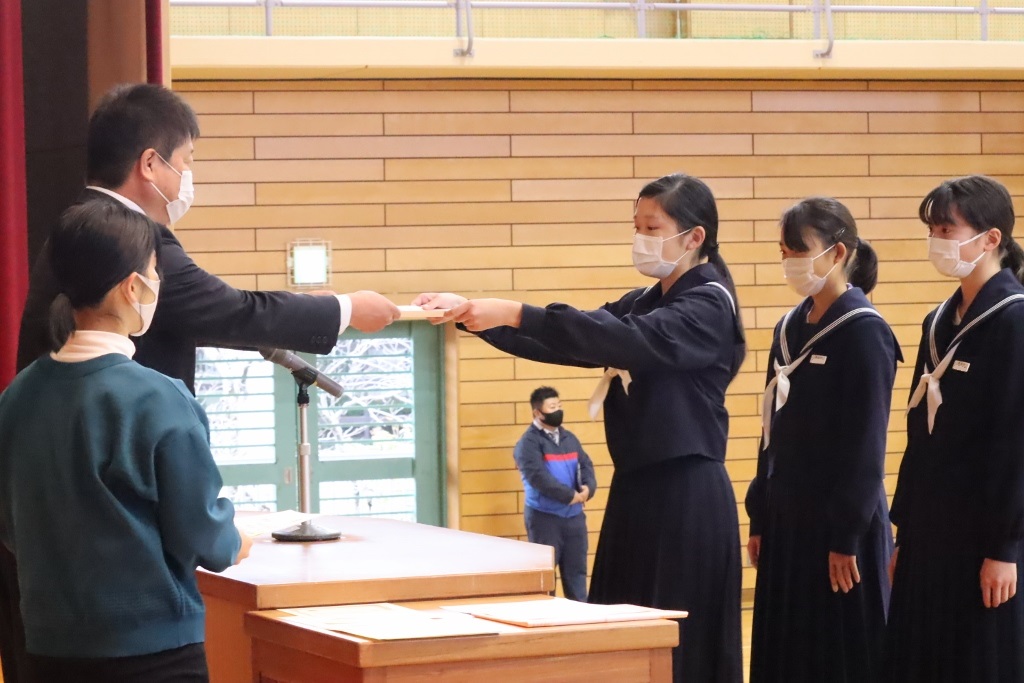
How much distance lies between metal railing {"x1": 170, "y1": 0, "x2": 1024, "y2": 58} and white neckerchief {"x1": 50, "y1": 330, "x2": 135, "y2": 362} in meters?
5.31

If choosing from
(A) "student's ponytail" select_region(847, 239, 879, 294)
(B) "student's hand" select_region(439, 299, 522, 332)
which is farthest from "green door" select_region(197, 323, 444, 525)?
(B) "student's hand" select_region(439, 299, 522, 332)

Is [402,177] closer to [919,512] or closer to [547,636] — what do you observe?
[919,512]

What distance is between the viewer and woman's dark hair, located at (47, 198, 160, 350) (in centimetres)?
188

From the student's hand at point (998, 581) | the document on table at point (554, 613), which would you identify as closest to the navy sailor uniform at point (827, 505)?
the student's hand at point (998, 581)

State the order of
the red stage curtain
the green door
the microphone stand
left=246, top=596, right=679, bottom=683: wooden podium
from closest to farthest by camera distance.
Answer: left=246, top=596, right=679, bottom=683: wooden podium < the microphone stand < the red stage curtain < the green door

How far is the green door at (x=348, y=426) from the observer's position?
7.37 m

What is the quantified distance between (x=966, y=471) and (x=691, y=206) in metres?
0.85

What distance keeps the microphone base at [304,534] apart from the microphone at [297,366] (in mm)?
300

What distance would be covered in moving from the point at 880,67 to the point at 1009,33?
4.67 feet

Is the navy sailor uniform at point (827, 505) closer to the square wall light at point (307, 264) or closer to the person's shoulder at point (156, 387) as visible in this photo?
the person's shoulder at point (156, 387)

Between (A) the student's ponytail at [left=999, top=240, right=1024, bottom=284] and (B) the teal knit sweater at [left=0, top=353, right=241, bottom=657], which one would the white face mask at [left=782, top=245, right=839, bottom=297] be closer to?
(A) the student's ponytail at [left=999, top=240, right=1024, bottom=284]

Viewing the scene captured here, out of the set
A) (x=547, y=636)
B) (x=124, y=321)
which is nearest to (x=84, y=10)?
(x=124, y=321)

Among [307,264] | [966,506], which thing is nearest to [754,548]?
[966,506]

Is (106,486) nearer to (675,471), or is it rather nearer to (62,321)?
(62,321)
